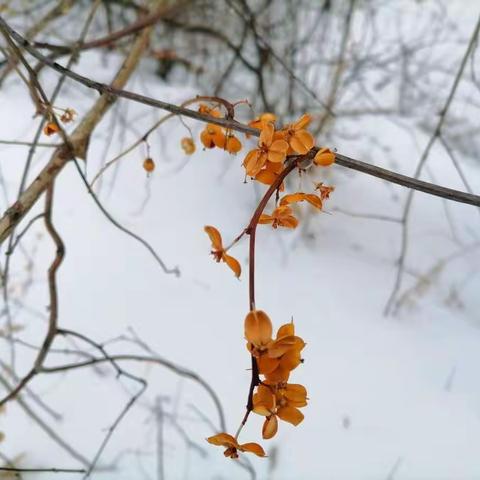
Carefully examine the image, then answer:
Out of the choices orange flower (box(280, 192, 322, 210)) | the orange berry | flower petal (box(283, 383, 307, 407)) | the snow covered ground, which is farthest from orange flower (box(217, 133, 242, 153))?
the snow covered ground

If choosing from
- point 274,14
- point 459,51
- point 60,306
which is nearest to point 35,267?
point 60,306

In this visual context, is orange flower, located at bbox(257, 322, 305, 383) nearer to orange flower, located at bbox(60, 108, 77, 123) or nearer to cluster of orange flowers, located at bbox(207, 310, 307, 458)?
cluster of orange flowers, located at bbox(207, 310, 307, 458)

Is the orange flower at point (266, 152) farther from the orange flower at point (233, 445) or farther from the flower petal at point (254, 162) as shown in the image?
the orange flower at point (233, 445)

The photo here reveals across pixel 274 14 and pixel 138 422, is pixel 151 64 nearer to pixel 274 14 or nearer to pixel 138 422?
pixel 274 14

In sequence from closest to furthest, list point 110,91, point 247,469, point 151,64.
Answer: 1. point 110,91
2. point 247,469
3. point 151,64

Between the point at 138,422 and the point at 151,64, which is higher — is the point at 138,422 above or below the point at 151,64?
below

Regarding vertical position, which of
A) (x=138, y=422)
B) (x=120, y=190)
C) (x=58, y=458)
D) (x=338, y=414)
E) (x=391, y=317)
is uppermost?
(x=120, y=190)

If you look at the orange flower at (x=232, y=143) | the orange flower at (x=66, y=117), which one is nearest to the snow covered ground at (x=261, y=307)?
the orange flower at (x=66, y=117)
